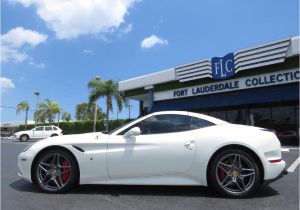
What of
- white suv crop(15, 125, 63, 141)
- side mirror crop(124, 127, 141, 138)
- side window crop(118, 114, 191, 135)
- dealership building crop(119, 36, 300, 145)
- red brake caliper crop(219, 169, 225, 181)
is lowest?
red brake caliper crop(219, 169, 225, 181)

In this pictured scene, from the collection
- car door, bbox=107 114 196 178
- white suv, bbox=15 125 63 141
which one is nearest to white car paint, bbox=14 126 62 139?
white suv, bbox=15 125 63 141

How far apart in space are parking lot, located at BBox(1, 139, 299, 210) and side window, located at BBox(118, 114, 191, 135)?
90cm

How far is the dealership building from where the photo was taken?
17000mm

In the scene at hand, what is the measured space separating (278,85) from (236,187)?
1468 centimetres

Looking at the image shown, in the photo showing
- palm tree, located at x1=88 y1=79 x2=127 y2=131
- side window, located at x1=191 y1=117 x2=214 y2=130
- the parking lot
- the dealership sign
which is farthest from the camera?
palm tree, located at x1=88 y1=79 x2=127 y2=131

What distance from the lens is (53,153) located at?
15.1 feet

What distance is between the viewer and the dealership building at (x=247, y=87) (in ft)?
55.8

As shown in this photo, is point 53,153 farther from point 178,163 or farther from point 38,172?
point 178,163

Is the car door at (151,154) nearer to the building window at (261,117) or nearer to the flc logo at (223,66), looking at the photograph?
the flc logo at (223,66)

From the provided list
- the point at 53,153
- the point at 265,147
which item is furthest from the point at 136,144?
the point at 265,147

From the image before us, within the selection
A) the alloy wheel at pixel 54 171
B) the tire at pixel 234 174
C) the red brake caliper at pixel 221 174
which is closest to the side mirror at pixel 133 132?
the alloy wheel at pixel 54 171

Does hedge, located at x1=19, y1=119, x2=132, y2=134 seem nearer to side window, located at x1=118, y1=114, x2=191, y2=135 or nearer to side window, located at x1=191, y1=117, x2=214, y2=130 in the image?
side window, located at x1=118, y1=114, x2=191, y2=135

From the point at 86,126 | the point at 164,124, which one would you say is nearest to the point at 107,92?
the point at 86,126

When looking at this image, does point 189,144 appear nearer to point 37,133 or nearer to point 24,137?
point 37,133
